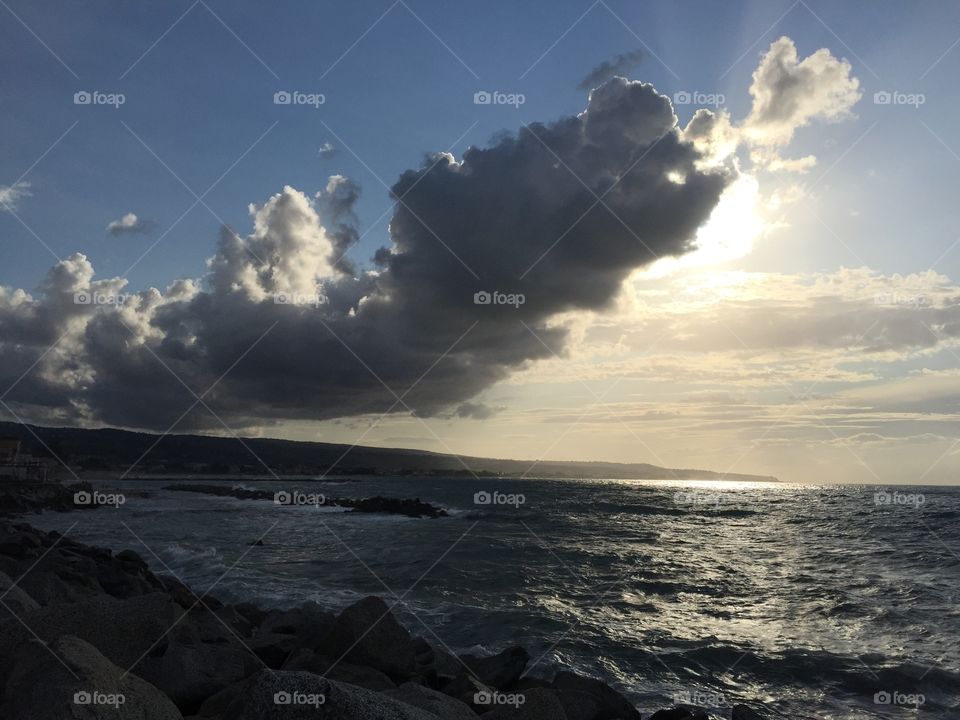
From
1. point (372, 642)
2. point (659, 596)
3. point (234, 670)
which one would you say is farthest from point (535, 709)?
point (659, 596)

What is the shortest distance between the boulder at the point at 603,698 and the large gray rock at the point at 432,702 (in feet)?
7.06

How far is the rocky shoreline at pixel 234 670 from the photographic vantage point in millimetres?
4555

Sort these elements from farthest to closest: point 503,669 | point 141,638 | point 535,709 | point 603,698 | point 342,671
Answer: point 503,669, point 603,698, point 342,671, point 141,638, point 535,709

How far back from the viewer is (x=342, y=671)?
26.5ft

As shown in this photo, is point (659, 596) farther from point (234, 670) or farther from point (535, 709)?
point (234, 670)

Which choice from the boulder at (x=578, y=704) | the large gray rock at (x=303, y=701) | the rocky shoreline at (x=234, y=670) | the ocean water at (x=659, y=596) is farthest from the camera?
the ocean water at (x=659, y=596)

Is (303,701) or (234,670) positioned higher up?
(303,701)

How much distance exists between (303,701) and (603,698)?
5.67m

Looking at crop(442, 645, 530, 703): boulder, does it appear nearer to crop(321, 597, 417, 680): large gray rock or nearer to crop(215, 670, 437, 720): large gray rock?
crop(321, 597, 417, 680): large gray rock

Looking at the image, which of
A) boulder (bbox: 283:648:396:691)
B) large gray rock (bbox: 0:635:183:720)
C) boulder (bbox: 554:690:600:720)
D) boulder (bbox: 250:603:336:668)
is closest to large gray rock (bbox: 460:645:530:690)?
boulder (bbox: 554:690:600:720)

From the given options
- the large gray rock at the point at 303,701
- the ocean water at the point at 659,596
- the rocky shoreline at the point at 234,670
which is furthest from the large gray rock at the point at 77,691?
the ocean water at the point at 659,596

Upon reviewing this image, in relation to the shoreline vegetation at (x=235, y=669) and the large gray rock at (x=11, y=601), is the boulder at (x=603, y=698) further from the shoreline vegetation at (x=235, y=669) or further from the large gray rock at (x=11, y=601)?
the large gray rock at (x=11, y=601)

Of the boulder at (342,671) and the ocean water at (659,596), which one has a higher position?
the boulder at (342,671)

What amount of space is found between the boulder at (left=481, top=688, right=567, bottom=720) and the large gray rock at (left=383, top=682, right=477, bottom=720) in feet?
1.10
